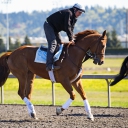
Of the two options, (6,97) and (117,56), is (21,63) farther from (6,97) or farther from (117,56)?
(117,56)

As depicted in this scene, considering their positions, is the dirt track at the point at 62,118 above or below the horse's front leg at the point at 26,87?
below

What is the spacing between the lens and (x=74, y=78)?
11.4 meters

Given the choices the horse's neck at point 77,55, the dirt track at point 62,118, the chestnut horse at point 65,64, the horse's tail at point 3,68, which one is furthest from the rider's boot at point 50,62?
the horse's tail at point 3,68

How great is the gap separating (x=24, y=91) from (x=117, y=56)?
71.7 metres

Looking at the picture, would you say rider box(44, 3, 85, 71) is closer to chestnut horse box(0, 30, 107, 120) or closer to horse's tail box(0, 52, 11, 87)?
chestnut horse box(0, 30, 107, 120)

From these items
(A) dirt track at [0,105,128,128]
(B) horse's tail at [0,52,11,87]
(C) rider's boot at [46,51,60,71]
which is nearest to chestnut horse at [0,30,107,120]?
(B) horse's tail at [0,52,11,87]

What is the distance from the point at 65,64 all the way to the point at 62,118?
1259 mm

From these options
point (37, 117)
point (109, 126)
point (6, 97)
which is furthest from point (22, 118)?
point (6, 97)

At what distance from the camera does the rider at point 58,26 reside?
1130 cm

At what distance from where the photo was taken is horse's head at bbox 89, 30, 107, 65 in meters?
11.2

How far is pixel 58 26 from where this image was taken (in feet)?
38.3

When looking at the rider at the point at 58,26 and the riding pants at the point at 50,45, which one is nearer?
the rider at the point at 58,26

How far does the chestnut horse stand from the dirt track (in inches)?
13.0

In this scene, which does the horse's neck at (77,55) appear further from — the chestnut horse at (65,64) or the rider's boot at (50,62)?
the rider's boot at (50,62)
